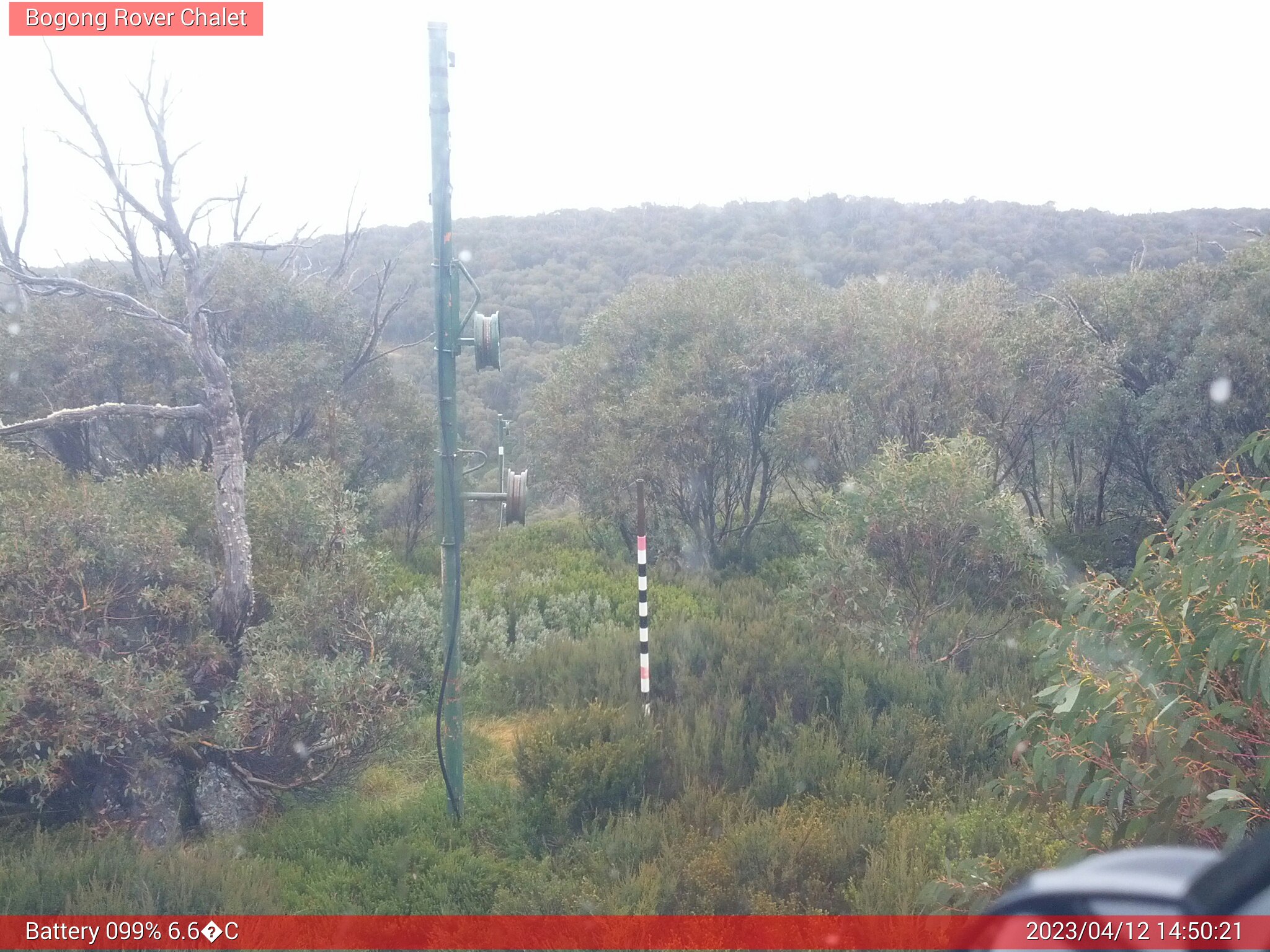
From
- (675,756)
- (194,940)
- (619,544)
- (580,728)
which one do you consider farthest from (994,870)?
(619,544)

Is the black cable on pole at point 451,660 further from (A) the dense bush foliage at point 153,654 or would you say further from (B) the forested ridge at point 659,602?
(A) the dense bush foliage at point 153,654

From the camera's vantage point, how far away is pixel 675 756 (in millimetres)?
6516

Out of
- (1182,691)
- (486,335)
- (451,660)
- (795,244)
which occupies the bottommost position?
(451,660)

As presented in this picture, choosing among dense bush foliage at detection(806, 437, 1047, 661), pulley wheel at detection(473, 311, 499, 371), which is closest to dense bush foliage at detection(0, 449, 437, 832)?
pulley wheel at detection(473, 311, 499, 371)

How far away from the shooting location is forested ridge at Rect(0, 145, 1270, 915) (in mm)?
4133

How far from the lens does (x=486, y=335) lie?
20.3ft

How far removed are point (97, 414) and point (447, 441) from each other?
8.49 ft

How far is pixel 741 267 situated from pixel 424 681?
11761mm

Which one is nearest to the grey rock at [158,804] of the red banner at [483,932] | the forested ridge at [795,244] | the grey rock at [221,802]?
the grey rock at [221,802]

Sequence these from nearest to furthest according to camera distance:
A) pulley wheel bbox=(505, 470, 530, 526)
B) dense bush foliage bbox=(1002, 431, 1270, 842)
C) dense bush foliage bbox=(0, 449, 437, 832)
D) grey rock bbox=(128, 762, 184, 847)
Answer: dense bush foliage bbox=(1002, 431, 1270, 842) → dense bush foliage bbox=(0, 449, 437, 832) → grey rock bbox=(128, 762, 184, 847) → pulley wheel bbox=(505, 470, 530, 526)

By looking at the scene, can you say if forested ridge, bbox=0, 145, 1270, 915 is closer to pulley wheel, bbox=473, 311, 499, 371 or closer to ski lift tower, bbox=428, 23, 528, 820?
ski lift tower, bbox=428, 23, 528, 820

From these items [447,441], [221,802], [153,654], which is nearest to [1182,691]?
[447,441]

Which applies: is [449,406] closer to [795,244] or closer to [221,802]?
[221,802]

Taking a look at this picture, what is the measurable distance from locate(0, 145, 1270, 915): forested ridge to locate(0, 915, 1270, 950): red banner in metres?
0.14
